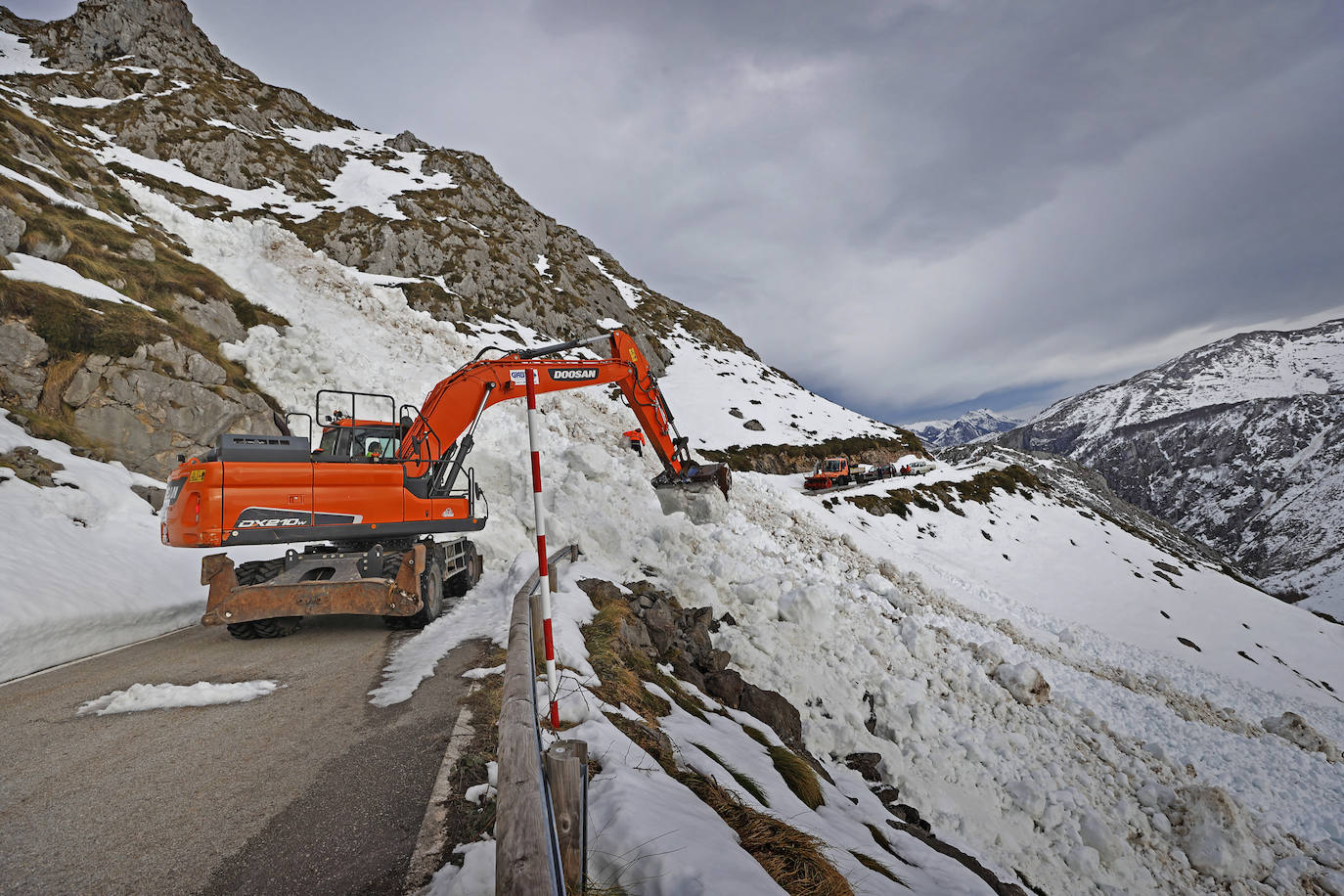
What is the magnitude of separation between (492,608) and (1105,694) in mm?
17644

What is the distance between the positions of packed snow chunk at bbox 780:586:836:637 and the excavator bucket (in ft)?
8.50

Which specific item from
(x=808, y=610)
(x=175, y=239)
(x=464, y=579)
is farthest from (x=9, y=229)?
(x=808, y=610)

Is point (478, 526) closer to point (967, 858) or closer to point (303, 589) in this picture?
point (303, 589)

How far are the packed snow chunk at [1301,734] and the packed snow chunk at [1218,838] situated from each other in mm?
9275

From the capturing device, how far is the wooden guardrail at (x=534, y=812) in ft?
6.77

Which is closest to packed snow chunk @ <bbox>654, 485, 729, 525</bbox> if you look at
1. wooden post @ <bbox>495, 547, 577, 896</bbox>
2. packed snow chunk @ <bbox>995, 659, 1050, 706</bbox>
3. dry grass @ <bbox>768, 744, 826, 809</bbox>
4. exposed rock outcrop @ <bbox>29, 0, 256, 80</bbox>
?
dry grass @ <bbox>768, 744, 826, 809</bbox>

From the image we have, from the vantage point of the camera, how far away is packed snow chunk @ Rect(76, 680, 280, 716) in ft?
18.2

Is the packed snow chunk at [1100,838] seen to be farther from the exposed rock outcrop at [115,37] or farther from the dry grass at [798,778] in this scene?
the exposed rock outcrop at [115,37]

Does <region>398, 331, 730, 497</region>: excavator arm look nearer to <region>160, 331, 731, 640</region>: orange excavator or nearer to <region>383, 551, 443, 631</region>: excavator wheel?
<region>160, 331, 731, 640</region>: orange excavator

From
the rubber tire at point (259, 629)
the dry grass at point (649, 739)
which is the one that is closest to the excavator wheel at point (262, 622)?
the rubber tire at point (259, 629)

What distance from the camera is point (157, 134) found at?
5562cm

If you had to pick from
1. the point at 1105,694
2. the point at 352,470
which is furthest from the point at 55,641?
the point at 1105,694

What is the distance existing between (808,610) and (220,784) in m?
11.0

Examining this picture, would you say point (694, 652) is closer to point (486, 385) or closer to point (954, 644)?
point (486, 385)
